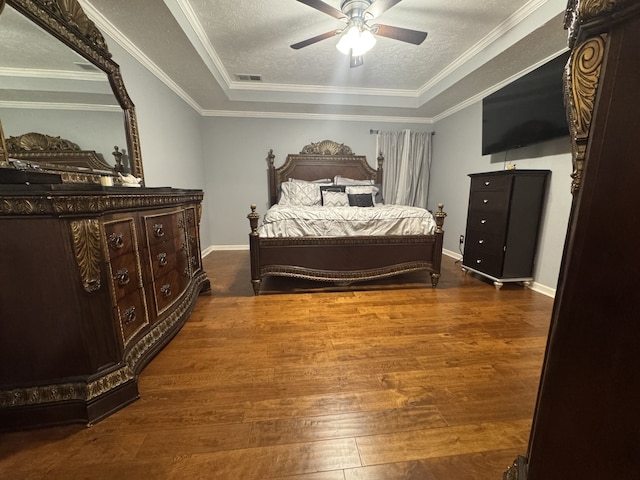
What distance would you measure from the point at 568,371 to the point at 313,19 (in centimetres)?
289

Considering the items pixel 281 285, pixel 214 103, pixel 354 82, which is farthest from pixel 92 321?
pixel 354 82

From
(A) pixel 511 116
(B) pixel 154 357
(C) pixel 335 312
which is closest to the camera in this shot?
(B) pixel 154 357

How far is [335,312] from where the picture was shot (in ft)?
7.18

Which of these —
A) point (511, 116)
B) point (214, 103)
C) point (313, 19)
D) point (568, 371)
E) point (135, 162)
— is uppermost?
point (313, 19)

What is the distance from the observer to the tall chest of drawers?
2580mm

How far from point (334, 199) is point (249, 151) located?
170 centimetres

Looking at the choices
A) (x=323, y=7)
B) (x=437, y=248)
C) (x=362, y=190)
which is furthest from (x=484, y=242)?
(x=323, y=7)

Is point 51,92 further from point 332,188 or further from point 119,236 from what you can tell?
point 332,188

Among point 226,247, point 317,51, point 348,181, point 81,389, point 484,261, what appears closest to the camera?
point 81,389

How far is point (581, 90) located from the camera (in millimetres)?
468

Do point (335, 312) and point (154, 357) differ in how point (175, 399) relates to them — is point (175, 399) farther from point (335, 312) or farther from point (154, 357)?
point (335, 312)

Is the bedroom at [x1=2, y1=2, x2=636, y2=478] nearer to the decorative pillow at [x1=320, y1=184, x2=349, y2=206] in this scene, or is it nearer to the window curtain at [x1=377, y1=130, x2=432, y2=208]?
the window curtain at [x1=377, y1=130, x2=432, y2=208]

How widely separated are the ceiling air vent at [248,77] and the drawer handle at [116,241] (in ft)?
9.45

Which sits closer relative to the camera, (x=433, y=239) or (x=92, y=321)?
(x=92, y=321)
